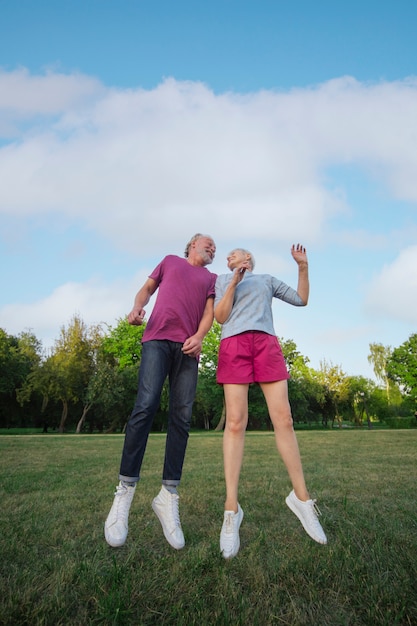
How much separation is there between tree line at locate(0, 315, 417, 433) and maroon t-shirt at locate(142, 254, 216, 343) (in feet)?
98.9

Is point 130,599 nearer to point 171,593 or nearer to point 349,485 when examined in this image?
point 171,593

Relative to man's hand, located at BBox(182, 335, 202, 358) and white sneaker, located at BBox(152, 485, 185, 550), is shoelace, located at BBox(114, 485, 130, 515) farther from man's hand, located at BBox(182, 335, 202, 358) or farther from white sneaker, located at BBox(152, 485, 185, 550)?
man's hand, located at BBox(182, 335, 202, 358)

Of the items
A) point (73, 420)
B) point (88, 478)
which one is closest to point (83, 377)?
point (73, 420)

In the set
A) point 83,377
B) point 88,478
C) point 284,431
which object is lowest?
point 88,478

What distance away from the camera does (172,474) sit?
135 inches

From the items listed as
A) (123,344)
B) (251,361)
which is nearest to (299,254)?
(251,361)

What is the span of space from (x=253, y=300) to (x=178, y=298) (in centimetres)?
65

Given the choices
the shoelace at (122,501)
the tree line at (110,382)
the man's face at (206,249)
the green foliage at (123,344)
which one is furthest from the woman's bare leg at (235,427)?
the green foliage at (123,344)

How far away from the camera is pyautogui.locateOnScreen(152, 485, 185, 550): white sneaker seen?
2.97 m

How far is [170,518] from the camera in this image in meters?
3.14

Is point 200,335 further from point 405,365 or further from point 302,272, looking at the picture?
point 405,365

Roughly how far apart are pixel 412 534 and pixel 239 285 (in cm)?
237

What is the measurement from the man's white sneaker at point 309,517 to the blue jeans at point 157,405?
A: 93 centimetres

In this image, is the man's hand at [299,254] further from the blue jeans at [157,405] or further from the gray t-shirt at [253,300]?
the blue jeans at [157,405]
